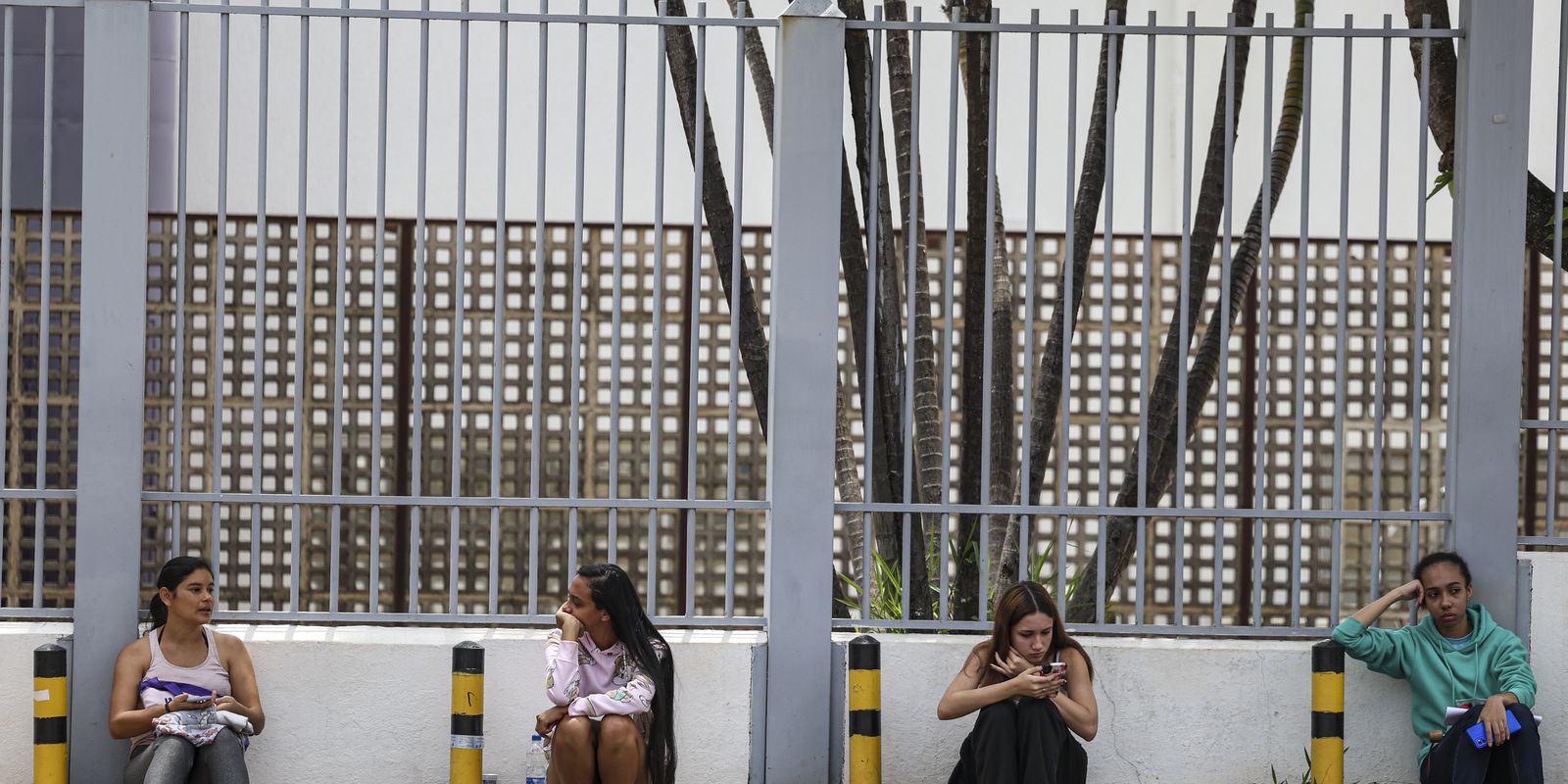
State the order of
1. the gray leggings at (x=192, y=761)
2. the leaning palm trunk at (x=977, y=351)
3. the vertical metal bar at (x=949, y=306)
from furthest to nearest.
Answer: the leaning palm trunk at (x=977, y=351) < the vertical metal bar at (x=949, y=306) < the gray leggings at (x=192, y=761)

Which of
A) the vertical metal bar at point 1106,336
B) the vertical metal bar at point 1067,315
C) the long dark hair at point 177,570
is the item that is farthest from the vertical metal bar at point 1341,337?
the long dark hair at point 177,570

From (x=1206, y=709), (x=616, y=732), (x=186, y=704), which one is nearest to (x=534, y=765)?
(x=616, y=732)

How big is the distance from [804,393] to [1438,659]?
2.21 meters

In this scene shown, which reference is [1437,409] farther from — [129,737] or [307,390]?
[129,737]

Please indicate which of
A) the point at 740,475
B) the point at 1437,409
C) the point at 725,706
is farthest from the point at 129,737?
the point at 1437,409

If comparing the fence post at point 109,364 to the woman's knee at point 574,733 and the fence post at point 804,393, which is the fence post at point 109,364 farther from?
the fence post at point 804,393

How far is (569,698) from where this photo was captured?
191 inches

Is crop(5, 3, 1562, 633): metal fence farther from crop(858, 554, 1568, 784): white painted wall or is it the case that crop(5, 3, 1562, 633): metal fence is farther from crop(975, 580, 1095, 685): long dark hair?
Result: crop(975, 580, 1095, 685): long dark hair

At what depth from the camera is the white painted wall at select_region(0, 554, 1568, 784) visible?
521 centimetres

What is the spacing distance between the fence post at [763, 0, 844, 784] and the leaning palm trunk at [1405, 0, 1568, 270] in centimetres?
208

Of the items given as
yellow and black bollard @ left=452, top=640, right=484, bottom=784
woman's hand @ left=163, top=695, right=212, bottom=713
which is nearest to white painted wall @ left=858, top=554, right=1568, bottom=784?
yellow and black bollard @ left=452, top=640, right=484, bottom=784

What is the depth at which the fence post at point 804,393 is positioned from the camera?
17.3ft

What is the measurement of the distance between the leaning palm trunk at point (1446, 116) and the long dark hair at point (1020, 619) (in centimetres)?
209

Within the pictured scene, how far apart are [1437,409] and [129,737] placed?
21.8 feet
